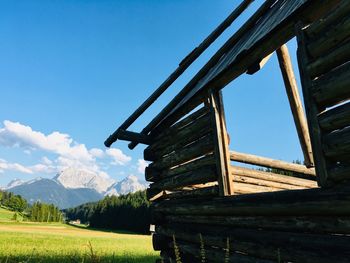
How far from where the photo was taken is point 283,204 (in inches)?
168

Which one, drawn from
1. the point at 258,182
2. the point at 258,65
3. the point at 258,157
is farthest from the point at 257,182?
the point at 258,65

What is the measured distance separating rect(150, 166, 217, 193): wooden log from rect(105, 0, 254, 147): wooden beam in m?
1.93

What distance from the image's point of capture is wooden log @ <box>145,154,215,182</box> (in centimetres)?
638

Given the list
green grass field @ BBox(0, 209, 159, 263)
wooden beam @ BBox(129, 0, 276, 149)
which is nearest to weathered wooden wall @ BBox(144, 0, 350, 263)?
wooden beam @ BBox(129, 0, 276, 149)

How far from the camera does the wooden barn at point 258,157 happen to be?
3748 mm

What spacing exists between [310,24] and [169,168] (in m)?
4.86

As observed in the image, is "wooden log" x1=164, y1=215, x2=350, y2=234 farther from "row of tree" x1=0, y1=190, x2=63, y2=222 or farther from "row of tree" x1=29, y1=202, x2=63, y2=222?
"row of tree" x1=0, y1=190, x2=63, y2=222

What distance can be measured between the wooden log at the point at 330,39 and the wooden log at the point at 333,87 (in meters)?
0.32

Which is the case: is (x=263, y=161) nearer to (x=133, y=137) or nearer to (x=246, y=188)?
(x=246, y=188)

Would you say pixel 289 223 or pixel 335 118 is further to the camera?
pixel 289 223

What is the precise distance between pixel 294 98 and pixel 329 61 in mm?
3429

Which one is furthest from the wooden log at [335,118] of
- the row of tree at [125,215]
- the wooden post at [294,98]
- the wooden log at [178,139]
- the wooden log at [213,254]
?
the row of tree at [125,215]

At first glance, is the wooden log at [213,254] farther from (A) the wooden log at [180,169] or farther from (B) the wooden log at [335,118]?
(B) the wooden log at [335,118]

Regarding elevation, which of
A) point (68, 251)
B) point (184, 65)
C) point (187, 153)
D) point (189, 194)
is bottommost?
point (68, 251)
